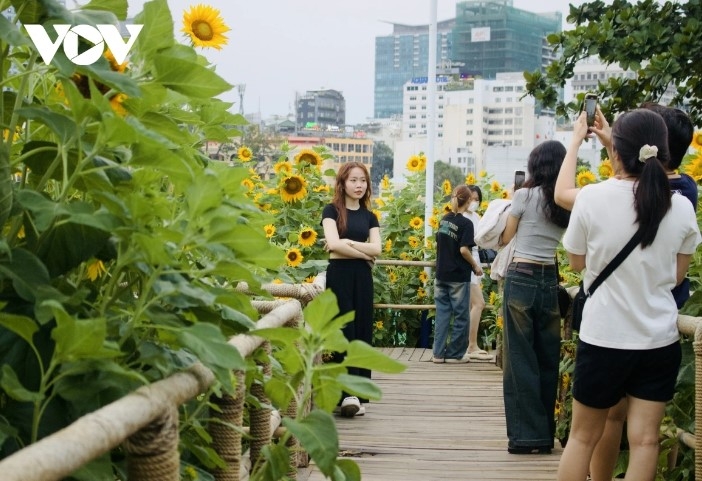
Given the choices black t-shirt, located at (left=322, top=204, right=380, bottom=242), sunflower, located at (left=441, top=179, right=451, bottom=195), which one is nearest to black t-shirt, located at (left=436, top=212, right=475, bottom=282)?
sunflower, located at (left=441, top=179, right=451, bottom=195)

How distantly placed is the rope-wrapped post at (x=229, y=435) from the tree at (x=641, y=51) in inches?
148

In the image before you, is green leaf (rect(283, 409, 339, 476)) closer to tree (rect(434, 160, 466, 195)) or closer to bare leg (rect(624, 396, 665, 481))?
bare leg (rect(624, 396, 665, 481))

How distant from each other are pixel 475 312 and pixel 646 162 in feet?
21.4

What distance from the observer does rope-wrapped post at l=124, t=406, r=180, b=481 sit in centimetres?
148

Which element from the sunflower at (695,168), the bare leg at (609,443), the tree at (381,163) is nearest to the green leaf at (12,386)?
the bare leg at (609,443)

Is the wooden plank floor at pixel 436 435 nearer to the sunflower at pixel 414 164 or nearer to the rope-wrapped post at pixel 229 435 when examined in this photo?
the rope-wrapped post at pixel 229 435

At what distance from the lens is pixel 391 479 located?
493 centimetres

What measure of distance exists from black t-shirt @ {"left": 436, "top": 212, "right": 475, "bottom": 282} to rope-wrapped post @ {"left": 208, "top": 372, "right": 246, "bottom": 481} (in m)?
7.23

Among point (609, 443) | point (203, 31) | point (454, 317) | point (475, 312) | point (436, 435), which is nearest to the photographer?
point (203, 31)

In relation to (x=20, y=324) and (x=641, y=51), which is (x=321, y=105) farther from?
(x=20, y=324)

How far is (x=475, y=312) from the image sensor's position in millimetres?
9914

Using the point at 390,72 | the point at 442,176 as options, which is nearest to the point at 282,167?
the point at 442,176

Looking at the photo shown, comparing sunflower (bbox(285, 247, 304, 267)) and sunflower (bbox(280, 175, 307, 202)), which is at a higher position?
sunflower (bbox(280, 175, 307, 202))

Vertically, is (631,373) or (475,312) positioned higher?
(631,373)
